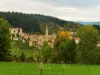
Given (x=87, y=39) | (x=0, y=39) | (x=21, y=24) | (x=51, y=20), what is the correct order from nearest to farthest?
(x=0, y=39), (x=87, y=39), (x=21, y=24), (x=51, y=20)

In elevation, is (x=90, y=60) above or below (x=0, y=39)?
below

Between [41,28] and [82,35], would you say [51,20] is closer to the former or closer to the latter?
[41,28]

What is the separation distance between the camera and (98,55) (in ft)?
125

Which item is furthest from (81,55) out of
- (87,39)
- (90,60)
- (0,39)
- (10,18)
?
(10,18)

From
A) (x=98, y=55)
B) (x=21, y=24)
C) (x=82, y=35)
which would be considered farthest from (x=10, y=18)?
(x=98, y=55)

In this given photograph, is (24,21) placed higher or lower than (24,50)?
lower

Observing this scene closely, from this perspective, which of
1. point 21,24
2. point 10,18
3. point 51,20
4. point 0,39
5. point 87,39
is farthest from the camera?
point 51,20

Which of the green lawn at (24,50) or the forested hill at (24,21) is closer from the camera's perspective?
the green lawn at (24,50)

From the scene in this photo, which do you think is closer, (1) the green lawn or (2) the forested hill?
(1) the green lawn

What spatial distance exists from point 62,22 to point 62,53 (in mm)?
90331

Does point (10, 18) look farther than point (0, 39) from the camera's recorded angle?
Yes

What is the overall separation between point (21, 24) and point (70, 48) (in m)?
76.3

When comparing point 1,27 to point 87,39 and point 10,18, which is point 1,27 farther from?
point 10,18

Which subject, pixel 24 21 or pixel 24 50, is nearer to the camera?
pixel 24 50
